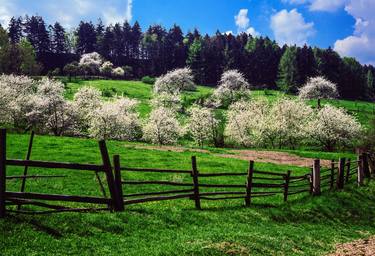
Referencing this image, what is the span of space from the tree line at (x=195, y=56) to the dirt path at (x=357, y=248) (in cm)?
13902

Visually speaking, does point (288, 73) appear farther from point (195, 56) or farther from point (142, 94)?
point (142, 94)

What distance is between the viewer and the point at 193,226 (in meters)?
15.1

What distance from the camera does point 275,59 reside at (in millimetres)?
173250

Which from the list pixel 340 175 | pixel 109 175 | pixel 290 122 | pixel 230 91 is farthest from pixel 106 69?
pixel 109 175

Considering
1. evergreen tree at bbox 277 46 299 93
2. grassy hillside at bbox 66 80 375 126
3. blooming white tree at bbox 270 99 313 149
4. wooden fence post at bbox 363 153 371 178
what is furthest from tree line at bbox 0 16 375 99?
wooden fence post at bbox 363 153 371 178

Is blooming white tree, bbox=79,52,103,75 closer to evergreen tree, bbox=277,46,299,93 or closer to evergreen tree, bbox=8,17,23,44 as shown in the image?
evergreen tree, bbox=8,17,23,44

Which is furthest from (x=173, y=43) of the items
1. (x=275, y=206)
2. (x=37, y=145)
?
(x=275, y=206)

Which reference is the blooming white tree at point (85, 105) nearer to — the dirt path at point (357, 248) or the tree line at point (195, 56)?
the dirt path at point (357, 248)

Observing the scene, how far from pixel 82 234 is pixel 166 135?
59947 millimetres

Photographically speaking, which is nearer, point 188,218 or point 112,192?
point 112,192

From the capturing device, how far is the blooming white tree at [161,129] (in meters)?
71.4

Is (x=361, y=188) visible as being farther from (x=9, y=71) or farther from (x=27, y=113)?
(x=9, y=71)

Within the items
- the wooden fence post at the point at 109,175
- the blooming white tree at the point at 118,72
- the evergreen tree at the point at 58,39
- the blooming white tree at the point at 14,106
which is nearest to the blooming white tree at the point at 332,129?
the blooming white tree at the point at 14,106

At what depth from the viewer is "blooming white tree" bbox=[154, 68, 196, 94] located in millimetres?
120875
